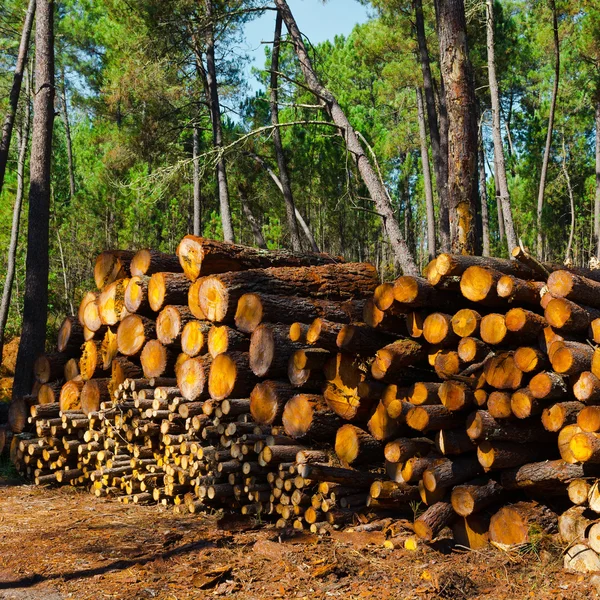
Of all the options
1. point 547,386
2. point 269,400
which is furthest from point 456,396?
point 269,400

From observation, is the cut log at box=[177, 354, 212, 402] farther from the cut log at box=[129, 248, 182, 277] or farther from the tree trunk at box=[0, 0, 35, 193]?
the tree trunk at box=[0, 0, 35, 193]

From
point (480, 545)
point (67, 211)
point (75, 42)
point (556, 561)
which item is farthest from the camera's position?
point (75, 42)

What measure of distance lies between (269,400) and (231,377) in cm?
41

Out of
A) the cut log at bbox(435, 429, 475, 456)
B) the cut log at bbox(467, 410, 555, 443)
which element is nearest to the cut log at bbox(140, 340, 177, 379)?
the cut log at bbox(435, 429, 475, 456)

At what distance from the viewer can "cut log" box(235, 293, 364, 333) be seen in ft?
18.6

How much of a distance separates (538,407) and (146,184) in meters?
7.86

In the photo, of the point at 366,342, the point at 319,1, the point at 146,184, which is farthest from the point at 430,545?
the point at 319,1

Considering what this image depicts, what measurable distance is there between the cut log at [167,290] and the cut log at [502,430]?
307 cm

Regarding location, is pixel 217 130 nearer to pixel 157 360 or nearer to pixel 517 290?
pixel 157 360

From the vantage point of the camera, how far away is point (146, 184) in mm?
10602

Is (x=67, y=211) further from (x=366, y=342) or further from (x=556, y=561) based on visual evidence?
(x=556, y=561)

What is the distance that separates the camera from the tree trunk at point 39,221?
28.7 ft

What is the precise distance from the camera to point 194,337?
19.6 ft

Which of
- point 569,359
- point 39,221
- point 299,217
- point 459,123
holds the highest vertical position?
point 299,217
